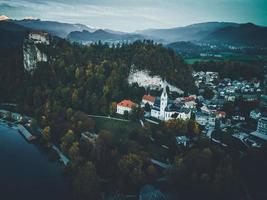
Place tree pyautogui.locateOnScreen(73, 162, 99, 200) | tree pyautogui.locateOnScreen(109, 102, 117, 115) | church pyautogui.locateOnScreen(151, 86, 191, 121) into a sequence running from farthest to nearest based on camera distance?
tree pyautogui.locateOnScreen(109, 102, 117, 115)
church pyautogui.locateOnScreen(151, 86, 191, 121)
tree pyautogui.locateOnScreen(73, 162, 99, 200)

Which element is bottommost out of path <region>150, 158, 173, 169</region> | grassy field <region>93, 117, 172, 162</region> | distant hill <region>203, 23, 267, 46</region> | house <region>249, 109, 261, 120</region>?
path <region>150, 158, 173, 169</region>

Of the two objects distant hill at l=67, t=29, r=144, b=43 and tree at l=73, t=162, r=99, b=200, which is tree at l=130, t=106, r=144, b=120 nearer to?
tree at l=73, t=162, r=99, b=200

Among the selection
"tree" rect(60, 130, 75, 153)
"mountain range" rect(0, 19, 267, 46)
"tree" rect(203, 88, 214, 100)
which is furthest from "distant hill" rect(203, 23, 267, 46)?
"tree" rect(60, 130, 75, 153)

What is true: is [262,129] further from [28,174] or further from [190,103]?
[28,174]

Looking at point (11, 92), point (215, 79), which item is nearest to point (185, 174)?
point (11, 92)

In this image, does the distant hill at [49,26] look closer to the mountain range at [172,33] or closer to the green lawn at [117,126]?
the mountain range at [172,33]

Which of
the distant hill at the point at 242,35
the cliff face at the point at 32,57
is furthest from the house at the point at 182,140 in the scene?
the distant hill at the point at 242,35

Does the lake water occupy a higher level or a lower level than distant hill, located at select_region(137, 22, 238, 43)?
lower
